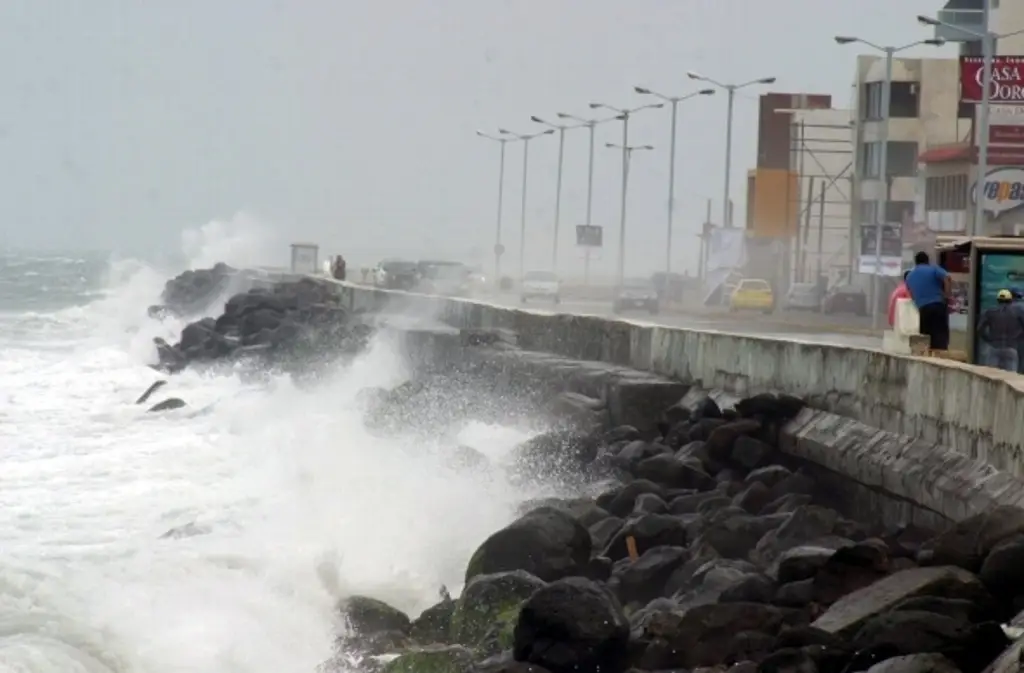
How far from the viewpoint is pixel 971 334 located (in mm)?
17562

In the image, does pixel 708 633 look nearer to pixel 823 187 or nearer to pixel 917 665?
pixel 917 665

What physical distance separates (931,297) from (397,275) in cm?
5079

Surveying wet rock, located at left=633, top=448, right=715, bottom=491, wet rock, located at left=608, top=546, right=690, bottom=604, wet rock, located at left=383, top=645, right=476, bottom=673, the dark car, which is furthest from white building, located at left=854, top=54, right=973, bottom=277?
wet rock, located at left=383, top=645, right=476, bottom=673

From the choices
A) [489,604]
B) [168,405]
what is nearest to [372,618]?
[489,604]

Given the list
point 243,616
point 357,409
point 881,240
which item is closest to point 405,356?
point 357,409

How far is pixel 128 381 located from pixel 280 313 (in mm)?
4624

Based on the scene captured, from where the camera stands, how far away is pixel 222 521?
20531 millimetres

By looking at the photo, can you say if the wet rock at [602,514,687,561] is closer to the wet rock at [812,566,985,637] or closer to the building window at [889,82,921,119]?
the wet rock at [812,566,985,637]

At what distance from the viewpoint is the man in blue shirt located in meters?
19.5

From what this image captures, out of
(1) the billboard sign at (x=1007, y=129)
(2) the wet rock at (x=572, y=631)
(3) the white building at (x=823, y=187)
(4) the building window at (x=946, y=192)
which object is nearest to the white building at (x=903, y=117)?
(4) the building window at (x=946, y=192)

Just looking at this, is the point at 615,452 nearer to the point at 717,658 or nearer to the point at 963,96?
the point at 717,658

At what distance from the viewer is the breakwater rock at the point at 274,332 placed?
40.6 meters

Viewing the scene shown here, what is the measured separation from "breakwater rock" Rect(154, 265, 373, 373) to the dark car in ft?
47.7

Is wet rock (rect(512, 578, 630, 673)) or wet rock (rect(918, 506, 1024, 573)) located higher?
wet rock (rect(918, 506, 1024, 573))
